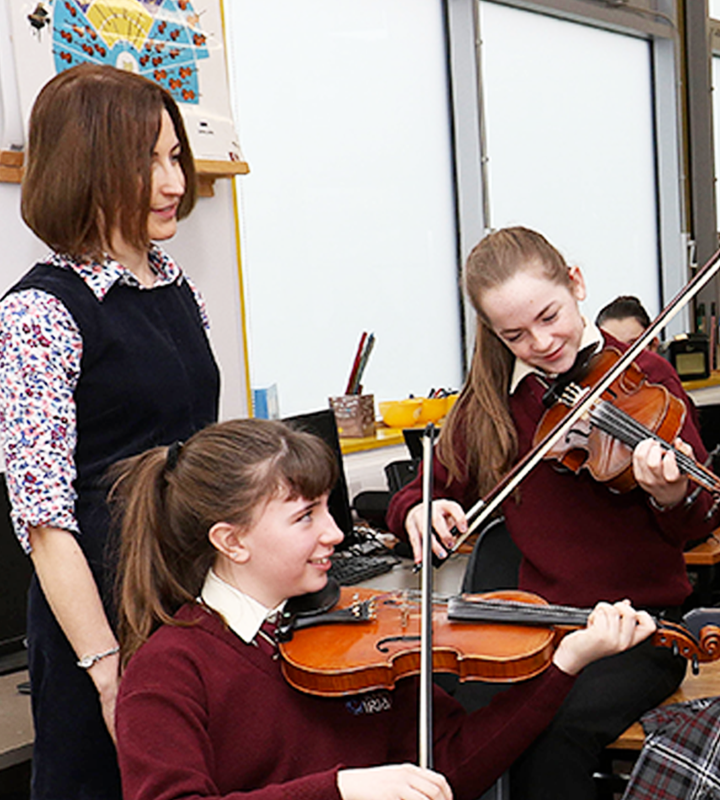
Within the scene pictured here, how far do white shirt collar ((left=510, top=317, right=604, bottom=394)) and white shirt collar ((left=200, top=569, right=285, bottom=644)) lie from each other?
62cm

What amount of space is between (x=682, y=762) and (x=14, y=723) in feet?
3.13

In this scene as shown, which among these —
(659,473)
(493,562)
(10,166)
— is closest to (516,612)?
(659,473)

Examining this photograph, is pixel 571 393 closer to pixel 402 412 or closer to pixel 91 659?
pixel 91 659

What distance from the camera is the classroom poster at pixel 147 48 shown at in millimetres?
1982

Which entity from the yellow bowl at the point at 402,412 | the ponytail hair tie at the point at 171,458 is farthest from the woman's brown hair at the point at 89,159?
the yellow bowl at the point at 402,412

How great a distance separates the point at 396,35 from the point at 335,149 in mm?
477

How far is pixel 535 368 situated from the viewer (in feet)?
5.74

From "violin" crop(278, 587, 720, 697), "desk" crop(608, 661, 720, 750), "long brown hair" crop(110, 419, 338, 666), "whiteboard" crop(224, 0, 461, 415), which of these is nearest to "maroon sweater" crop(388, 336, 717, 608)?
"desk" crop(608, 661, 720, 750)

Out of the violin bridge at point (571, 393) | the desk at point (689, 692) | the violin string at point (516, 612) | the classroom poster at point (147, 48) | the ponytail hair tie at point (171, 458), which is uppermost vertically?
the classroom poster at point (147, 48)

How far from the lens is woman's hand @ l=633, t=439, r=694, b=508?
1.47 m

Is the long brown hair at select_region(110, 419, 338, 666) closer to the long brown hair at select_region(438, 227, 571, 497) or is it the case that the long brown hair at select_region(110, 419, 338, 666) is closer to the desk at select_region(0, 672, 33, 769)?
the desk at select_region(0, 672, 33, 769)

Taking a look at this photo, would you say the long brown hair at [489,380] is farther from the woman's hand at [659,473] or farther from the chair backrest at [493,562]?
the woman's hand at [659,473]

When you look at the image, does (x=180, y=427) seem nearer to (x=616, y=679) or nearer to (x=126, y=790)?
(x=126, y=790)

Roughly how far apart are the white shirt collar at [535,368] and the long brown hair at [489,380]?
0.02 metres
